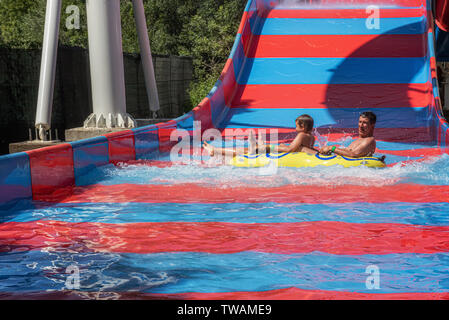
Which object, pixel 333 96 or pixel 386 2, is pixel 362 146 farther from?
pixel 386 2

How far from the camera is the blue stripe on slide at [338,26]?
10453 mm

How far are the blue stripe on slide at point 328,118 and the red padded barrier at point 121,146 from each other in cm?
226

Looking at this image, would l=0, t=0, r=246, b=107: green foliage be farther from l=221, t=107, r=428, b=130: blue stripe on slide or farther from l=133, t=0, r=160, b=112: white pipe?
l=221, t=107, r=428, b=130: blue stripe on slide

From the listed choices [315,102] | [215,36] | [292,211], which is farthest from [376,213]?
[215,36]

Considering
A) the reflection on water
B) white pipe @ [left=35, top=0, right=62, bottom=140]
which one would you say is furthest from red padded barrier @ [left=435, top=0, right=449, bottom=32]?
white pipe @ [left=35, top=0, right=62, bottom=140]

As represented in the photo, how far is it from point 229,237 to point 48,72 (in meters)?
4.25

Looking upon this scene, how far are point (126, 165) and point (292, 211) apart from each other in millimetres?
2440

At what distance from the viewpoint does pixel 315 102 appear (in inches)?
350

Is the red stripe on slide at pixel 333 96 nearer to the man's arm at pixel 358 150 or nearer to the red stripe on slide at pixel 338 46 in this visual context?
the red stripe on slide at pixel 338 46

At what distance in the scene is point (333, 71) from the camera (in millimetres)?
9602

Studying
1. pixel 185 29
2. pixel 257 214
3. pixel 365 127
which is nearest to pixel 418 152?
pixel 365 127

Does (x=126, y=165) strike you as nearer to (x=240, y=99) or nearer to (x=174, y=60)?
(x=240, y=99)

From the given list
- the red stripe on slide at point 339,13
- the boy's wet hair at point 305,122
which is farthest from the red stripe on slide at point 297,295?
the red stripe on slide at point 339,13

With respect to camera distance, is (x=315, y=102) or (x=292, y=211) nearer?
(x=292, y=211)
